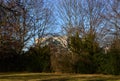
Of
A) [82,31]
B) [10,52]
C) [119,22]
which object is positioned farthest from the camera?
[82,31]

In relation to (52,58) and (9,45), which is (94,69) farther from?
(9,45)

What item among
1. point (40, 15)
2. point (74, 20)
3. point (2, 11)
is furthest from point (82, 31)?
point (2, 11)

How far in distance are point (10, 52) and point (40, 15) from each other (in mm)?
8998

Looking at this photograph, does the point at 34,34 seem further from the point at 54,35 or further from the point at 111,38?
the point at 111,38

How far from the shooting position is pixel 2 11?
16.0 m

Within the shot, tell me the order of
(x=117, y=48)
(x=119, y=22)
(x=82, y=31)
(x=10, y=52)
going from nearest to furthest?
(x=117, y=48), (x=119, y=22), (x=10, y=52), (x=82, y=31)

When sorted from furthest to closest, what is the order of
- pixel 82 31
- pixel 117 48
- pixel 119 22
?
pixel 82 31
pixel 119 22
pixel 117 48

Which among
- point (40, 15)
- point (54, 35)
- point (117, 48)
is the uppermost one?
point (40, 15)

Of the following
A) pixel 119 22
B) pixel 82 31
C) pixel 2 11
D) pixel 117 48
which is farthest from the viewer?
pixel 82 31

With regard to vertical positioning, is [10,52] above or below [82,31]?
below

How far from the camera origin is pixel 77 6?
4853 cm

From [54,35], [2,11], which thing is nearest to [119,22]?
[54,35]

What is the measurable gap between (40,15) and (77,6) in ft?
18.9

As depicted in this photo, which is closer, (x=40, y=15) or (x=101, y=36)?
(x=101, y=36)
